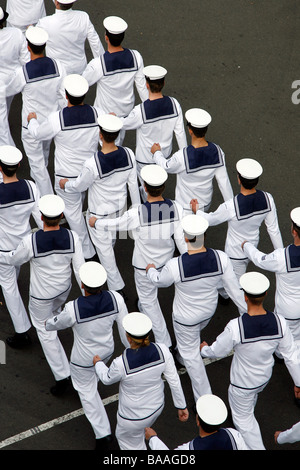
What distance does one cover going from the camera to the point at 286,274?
26.5 feet

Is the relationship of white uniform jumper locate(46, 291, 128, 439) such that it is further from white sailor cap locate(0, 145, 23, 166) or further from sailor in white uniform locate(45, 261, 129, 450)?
white sailor cap locate(0, 145, 23, 166)

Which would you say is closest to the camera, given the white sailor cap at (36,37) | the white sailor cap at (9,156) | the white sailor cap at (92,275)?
the white sailor cap at (92,275)

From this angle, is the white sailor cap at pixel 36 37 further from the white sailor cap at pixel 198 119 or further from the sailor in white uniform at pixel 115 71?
the white sailor cap at pixel 198 119

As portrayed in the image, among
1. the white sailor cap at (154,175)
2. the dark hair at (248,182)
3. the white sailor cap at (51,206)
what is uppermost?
the white sailor cap at (51,206)

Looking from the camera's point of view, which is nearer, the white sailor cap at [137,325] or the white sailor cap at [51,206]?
the white sailor cap at [137,325]

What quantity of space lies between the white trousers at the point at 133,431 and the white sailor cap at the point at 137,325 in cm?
87

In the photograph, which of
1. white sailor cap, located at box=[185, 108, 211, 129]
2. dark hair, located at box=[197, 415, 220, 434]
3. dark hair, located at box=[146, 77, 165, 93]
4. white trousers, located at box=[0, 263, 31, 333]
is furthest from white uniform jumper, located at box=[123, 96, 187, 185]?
dark hair, located at box=[197, 415, 220, 434]

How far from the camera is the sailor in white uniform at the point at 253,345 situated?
739 cm

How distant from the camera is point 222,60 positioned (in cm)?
1223

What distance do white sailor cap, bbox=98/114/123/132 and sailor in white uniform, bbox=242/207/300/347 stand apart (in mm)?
1670

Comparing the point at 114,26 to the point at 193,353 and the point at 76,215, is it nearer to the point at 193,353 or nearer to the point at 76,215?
the point at 76,215

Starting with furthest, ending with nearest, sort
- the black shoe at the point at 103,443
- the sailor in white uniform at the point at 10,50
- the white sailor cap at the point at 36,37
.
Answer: the sailor in white uniform at the point at 10,50 < the white sailor cap at the point at 36,37 < the black shoe at the point at 103,443

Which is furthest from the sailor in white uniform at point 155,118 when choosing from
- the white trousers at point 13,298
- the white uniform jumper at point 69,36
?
the white trousers at point 13,298

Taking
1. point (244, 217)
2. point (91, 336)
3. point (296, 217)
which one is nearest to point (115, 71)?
point (244, 217)
